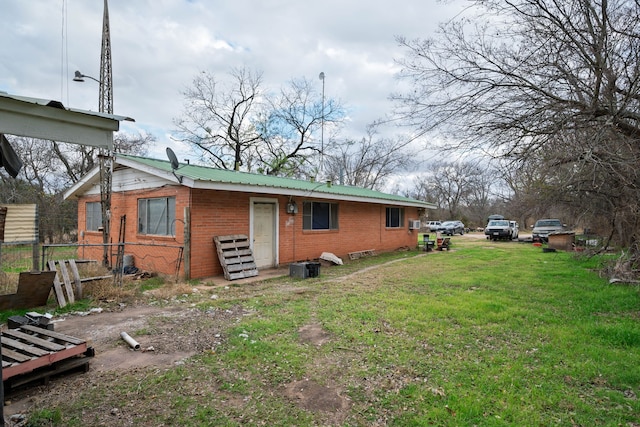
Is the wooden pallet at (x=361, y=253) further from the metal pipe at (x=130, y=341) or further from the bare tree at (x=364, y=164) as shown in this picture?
the bare tree at (x=364, y=164)

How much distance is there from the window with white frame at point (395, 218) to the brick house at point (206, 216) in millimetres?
2083

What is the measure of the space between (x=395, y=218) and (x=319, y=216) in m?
6.34

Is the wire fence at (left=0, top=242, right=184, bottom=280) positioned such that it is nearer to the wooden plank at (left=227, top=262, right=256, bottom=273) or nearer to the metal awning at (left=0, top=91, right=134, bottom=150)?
the wooden plank at (left=227, top=262, right=256, bottom=273)

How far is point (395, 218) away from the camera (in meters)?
17.7

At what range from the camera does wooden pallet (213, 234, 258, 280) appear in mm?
9102

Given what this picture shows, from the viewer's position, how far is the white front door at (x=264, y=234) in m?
10.5

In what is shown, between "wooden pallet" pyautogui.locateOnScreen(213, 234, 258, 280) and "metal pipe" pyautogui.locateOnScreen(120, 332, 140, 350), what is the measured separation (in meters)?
4.32

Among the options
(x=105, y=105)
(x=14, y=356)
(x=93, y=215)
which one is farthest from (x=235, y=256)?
(x=93, y=215)

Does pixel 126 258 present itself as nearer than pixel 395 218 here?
Yes

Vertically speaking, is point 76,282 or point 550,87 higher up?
point 550,87

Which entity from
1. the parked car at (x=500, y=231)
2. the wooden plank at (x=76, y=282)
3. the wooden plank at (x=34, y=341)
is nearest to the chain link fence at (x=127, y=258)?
the wooden plank at (x=76, y=282)

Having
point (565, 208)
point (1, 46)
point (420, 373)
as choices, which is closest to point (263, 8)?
point (1, 46)

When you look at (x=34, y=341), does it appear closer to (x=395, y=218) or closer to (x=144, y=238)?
(x=144, y=238)

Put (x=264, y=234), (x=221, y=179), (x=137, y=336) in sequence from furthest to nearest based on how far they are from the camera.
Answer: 1. (x=264, y=234)
2. (x=221, y=179)
3. (x=137, y=336)
